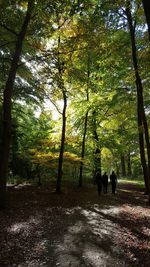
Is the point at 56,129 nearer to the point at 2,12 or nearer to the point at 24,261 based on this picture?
the point at 2,12

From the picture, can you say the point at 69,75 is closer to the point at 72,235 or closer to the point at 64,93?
the point at 64,93

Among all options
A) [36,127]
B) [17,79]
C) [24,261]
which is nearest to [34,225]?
[24,261]

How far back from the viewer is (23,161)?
1844 cm

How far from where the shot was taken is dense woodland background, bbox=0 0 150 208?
10766 mm

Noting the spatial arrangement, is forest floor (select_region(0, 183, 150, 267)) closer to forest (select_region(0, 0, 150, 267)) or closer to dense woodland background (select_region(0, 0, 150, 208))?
forest (select_region(0, 0, 150, 267))

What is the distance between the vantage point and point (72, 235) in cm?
764

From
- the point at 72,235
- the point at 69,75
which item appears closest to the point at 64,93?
the point at 69,75

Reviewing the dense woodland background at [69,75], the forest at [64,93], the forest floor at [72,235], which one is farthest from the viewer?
the dense woodland background at [69,75]

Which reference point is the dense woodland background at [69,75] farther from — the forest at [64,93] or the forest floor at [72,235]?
the forest floor at [72,235]

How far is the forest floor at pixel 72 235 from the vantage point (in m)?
5.84

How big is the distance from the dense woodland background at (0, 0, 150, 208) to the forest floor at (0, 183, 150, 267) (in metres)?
1.93

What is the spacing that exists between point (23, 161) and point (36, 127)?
24.6ft

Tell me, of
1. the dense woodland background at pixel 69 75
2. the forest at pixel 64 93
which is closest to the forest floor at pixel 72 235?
the forest at pixel 64 93

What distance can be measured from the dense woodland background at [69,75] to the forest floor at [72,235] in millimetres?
1934
